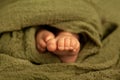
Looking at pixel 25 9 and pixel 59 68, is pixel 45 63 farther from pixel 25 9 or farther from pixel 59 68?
pixel 25 9

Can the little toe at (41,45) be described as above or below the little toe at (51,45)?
below

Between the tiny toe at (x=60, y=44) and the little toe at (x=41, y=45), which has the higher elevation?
the tiny toe at (x=60, y=44)

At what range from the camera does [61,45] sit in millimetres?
646

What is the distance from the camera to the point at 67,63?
0.66m

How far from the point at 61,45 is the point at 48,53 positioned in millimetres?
70

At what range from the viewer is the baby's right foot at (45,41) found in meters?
0.65

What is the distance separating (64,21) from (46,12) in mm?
65

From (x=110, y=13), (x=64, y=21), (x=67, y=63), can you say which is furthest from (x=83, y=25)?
(x=110, y=13)

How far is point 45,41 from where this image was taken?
696 mm

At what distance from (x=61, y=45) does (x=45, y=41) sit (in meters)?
0.07

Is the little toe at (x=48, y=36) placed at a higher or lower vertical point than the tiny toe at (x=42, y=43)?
higher

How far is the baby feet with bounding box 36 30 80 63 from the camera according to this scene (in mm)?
→ 644

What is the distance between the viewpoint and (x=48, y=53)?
0.70m

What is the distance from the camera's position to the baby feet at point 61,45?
2.11ft
